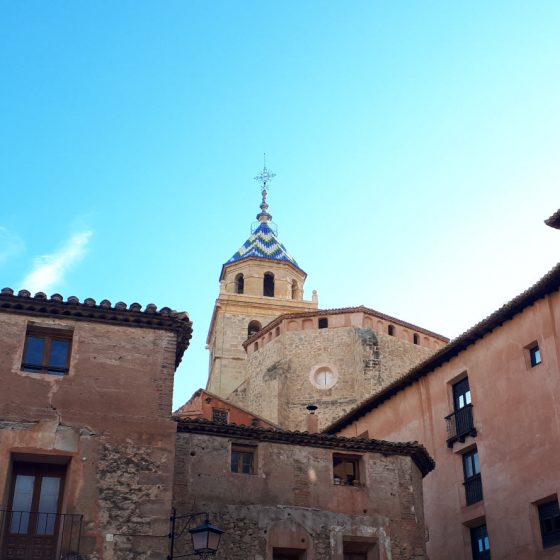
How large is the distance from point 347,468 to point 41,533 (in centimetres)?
A: 754

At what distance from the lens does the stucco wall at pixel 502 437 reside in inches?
A: 859

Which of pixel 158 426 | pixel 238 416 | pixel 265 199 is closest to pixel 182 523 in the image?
pixel 158 426

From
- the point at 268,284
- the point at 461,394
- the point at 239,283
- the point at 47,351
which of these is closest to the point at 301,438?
the point at 47,351

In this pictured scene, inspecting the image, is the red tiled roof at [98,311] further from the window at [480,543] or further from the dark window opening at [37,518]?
the window at [480,543]

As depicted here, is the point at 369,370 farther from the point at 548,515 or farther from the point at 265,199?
the point at 265,199

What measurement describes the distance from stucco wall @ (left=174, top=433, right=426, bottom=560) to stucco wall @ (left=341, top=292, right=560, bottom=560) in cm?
355

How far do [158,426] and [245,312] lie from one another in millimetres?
38257

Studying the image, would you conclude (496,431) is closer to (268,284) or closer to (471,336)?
(471,336)

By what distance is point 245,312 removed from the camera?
179ft

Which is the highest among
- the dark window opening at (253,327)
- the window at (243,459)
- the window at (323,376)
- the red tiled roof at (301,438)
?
the dark window opening at (253,327)

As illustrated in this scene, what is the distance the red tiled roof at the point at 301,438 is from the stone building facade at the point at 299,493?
0.07ft

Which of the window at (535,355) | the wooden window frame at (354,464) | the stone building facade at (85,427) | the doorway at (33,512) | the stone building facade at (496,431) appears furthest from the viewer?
the window at (535,355)

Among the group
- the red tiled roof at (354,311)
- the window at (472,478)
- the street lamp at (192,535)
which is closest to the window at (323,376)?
the red tiled roof at (354,311)

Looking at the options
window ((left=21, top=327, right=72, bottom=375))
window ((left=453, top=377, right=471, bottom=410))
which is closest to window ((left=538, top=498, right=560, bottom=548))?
window ((left=453, top=377, right=471, bottom=410))
